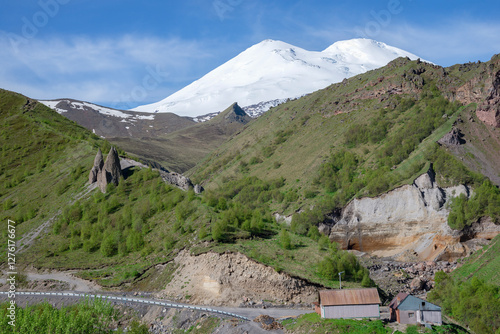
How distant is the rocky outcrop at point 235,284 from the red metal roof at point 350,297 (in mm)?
8098

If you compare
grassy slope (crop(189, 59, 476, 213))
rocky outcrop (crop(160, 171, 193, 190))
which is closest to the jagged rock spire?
rocky outcrop (crop(160, 171, 193, 190))

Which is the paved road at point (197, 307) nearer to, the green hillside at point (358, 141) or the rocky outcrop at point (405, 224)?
the rocky outcrop at point (405, 224)

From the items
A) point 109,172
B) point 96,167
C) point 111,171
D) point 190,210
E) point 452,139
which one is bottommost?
point 190,210

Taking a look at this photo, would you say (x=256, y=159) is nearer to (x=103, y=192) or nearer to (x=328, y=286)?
(x=103, y=192)

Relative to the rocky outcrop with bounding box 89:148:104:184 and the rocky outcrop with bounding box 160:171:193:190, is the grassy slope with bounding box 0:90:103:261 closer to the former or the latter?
the rocky outcrop with bounding box 89:148:104:184

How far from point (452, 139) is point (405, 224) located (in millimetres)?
19928

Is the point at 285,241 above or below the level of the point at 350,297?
above

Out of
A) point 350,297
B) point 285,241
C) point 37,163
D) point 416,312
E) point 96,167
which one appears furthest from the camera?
point 37,163

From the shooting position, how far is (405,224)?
89438 mm

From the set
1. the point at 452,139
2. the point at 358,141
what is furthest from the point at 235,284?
the point at 358,141

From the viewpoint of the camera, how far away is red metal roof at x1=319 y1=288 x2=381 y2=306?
41875mm

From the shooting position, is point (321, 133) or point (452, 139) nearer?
point (452, 139)

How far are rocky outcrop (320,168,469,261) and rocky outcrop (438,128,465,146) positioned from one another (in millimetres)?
8563

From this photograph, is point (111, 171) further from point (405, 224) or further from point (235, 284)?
point (405, 224)
